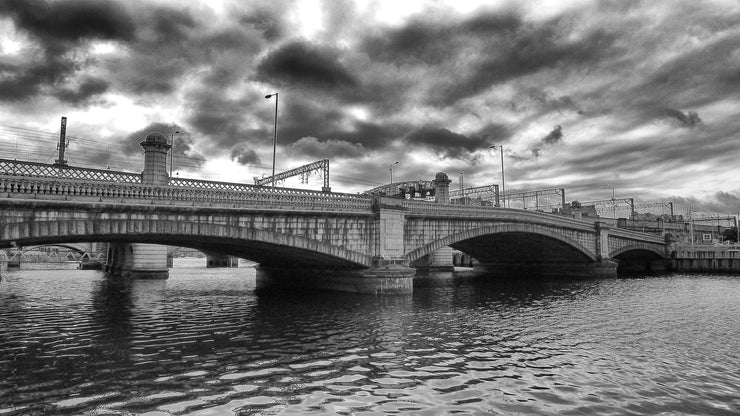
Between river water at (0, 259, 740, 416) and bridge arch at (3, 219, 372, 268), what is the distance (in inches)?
149

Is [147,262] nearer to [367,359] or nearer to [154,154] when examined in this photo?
[154,154]

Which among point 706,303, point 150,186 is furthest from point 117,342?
point 706,303

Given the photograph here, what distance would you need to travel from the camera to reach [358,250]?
31.1 meters

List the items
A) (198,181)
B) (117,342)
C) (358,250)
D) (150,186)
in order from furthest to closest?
(358,250) < (198,181) < (150,186) < (117,342)

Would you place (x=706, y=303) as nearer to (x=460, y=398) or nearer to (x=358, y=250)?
(x=358, y=250)

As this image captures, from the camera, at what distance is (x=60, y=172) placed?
19609 millimetres

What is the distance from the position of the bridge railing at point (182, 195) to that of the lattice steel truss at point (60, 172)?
375 millimetres

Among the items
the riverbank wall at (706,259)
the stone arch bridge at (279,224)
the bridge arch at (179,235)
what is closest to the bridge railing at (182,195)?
the stone arch bridge at (279,224)

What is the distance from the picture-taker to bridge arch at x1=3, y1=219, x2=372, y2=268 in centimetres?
1870

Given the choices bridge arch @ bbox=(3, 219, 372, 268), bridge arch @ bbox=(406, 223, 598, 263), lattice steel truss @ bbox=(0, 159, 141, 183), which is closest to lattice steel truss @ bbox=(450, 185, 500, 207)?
bridge arch @ bbox=(406, 223, 598, 263)

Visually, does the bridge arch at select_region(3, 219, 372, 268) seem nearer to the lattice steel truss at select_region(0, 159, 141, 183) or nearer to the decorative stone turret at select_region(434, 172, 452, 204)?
the lattice steel truss at select_region(0, 159, 141, 183)

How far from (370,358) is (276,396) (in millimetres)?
4360

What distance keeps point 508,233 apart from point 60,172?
38.1m

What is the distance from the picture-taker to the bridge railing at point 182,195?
60.7 feet
